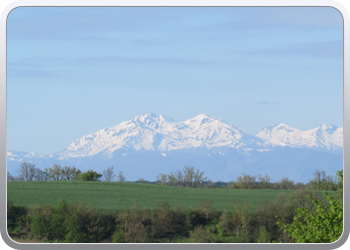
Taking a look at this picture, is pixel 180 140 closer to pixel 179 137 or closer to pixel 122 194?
pixel 179 137

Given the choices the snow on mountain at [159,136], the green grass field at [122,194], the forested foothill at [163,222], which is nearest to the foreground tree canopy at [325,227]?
the forested foothill at [163,222]

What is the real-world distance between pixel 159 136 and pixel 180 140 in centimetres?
121

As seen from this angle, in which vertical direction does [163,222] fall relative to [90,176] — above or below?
below

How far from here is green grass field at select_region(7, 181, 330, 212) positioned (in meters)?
24.7

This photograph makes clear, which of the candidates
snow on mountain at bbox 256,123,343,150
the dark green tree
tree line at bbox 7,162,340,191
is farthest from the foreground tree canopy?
the dark green tree

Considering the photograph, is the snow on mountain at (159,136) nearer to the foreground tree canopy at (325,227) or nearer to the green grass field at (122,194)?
the green grass field at (122,194)

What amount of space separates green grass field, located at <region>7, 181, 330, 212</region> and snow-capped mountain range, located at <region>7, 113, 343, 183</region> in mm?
2205

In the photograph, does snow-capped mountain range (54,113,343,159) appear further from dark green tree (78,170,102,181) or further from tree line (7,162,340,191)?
dark green tree (78,170,102,181)

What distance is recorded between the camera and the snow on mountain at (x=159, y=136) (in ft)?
70.1

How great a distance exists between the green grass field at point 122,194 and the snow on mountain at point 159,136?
2689 mm

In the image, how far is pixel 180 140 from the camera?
26.7 metres

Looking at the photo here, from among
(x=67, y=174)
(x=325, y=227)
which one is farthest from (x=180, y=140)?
(x=325, y=227)

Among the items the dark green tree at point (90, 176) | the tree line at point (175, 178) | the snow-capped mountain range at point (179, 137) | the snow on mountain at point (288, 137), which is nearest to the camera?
the snow on mountain at point (288, 137)

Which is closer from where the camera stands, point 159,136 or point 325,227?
point 325,227
